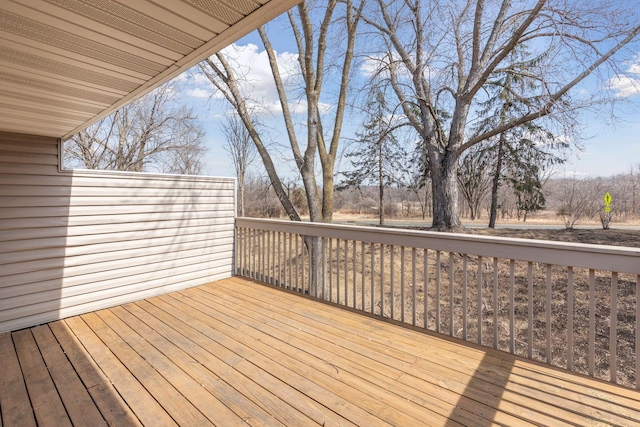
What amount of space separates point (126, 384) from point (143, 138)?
968 centimetres

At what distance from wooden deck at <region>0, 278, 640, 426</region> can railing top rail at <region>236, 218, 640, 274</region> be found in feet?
2.55

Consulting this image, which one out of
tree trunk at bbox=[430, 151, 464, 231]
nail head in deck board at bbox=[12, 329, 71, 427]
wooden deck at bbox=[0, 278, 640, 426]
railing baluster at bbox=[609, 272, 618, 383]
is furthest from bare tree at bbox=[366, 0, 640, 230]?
nail head in deck board at bbox=[12, 329, 71, 427]

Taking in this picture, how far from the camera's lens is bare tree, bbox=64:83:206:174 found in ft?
30.0

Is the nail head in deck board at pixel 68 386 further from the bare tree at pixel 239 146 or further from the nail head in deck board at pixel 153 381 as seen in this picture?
the bare tree at pixel 239 146

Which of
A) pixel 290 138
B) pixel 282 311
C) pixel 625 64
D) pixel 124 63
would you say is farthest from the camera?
pixel 290 138

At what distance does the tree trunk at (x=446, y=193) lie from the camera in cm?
742

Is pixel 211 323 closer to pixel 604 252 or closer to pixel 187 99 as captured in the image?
pixel 604 252

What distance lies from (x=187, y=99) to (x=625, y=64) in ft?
35.6

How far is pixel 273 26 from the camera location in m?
5.77

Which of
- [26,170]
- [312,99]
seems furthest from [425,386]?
[312,99]

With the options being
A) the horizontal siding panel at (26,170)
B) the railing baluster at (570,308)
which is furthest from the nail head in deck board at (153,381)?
the railing baluster at (570,308)

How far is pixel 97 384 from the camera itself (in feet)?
6.61


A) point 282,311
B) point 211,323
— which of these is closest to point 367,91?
point 282,311

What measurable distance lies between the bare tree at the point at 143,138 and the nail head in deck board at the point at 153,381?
832 cm
